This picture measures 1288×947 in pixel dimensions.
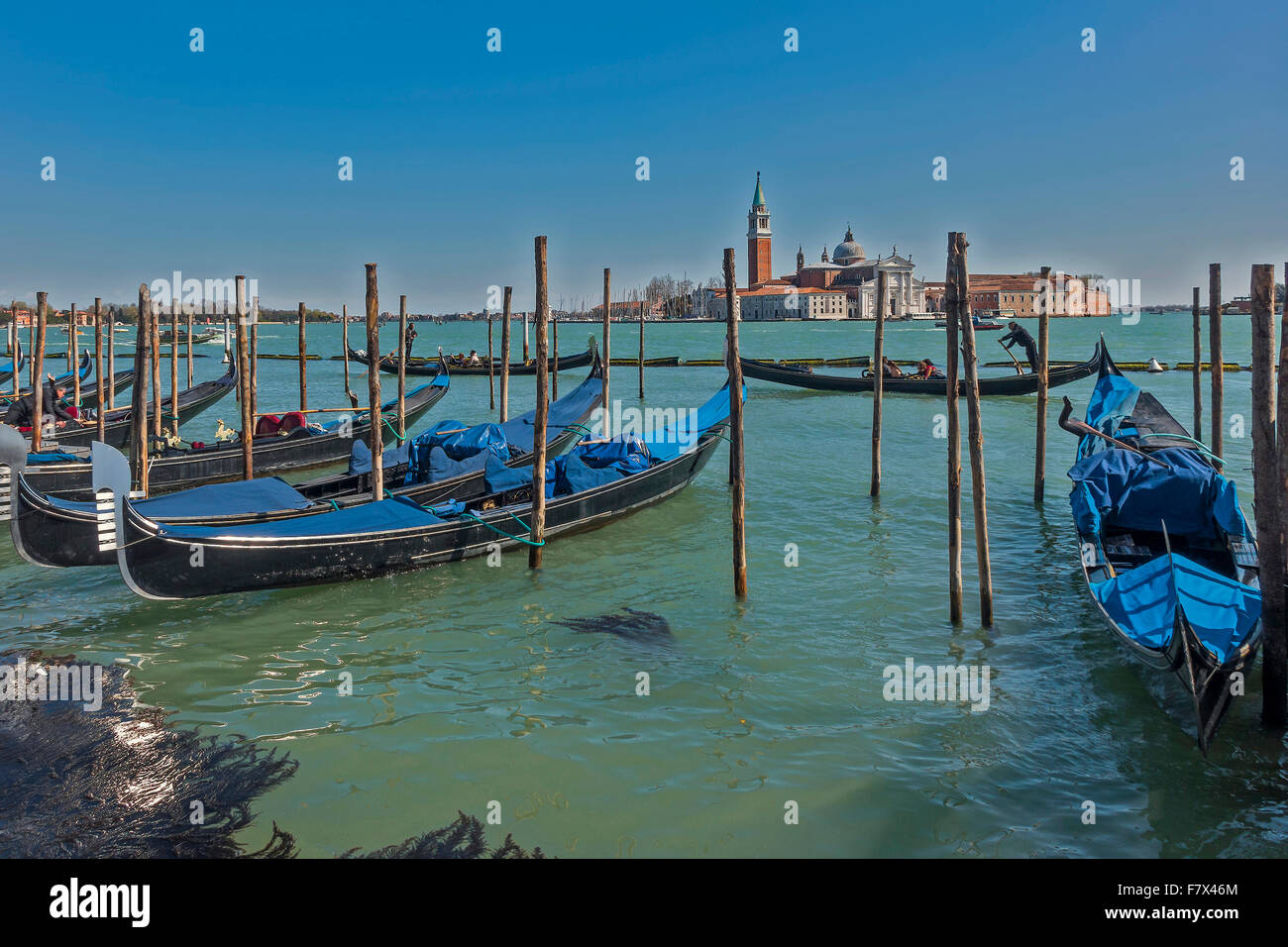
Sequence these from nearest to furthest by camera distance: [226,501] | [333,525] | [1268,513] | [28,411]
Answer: [1268,513]
[333,525]
[226,501]
[28,411]

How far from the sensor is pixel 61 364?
40656mm

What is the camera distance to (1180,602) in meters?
4.41

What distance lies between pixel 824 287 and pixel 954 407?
99336mm

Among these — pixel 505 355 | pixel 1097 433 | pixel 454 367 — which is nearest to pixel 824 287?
pixel 454 367

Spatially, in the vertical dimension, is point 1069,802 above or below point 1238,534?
below

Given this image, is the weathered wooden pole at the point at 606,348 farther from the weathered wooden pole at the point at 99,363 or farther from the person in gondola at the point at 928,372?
the person in gondola at the point at 928,372

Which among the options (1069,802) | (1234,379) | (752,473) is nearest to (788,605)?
(1069,802)

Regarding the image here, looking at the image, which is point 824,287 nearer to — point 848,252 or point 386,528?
point 848,252

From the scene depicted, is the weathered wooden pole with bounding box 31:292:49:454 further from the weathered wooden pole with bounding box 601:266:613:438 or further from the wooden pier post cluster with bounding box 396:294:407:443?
the weathered wooden pole with bounding box 601:266:613:438

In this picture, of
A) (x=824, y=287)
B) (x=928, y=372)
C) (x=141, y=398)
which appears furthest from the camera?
(x=824, y=287)

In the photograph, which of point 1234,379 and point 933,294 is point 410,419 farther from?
point 933,294

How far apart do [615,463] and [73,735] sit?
18.6 ft

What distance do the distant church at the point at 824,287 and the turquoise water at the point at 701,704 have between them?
88.2 meters

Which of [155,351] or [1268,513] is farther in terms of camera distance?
[155,351]
